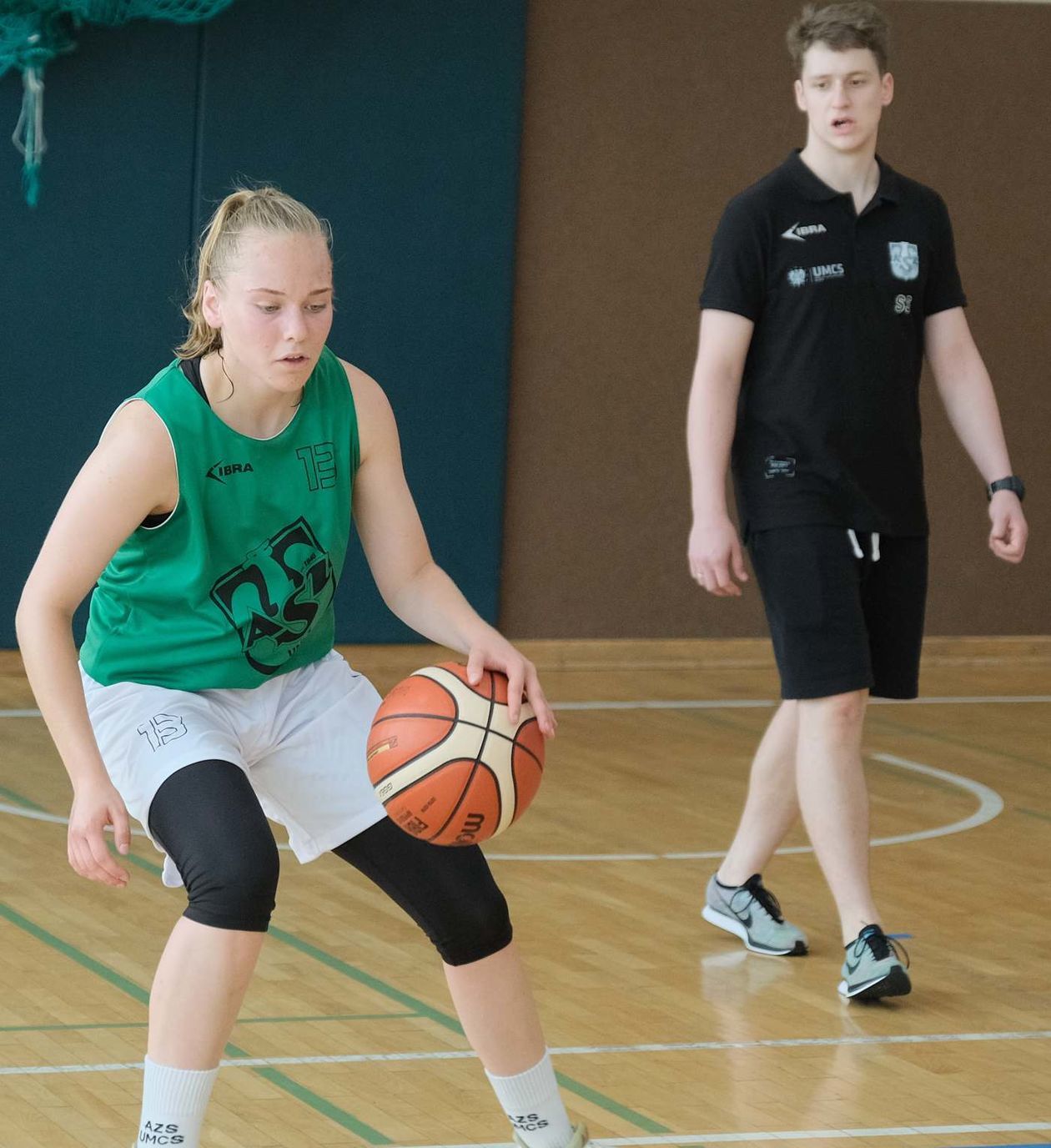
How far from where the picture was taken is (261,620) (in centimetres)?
277

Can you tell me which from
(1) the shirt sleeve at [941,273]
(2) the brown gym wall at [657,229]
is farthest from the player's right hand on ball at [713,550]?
(2) the brown gym wall at [657,229]

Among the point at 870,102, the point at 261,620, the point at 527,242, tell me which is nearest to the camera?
the point at 261,620

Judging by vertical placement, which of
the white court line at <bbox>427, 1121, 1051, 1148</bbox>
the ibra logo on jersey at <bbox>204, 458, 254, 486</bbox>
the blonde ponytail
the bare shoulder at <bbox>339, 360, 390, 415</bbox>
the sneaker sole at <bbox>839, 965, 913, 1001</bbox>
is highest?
the blonde ponytail

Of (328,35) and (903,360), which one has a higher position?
(328,35)

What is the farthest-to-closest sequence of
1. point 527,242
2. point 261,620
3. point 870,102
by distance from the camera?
point 527,242 < point 870,102 < point 261,620

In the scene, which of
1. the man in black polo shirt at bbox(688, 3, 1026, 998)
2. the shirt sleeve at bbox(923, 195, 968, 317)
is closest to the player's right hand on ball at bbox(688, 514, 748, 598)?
the man in black polo shirt at bbox(688, 3, 1026, 998)

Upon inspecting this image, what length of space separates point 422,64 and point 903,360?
13.1ft

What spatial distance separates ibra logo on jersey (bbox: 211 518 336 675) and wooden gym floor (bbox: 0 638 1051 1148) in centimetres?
81

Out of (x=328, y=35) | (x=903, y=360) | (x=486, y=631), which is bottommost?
(x=486, y=631)

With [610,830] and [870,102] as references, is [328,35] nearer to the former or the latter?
[610,830]

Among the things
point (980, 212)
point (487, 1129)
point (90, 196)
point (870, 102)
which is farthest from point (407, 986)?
point (980, 212)

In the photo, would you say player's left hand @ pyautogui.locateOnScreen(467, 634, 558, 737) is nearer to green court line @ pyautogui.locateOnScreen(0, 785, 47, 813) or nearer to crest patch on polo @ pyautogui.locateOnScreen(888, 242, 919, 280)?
crest patch on polo @ pyautogui.locateOnScreen(888, 242, 919, 280)

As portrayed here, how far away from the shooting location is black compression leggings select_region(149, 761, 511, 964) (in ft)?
8.32

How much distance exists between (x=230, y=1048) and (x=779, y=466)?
4.94ft
